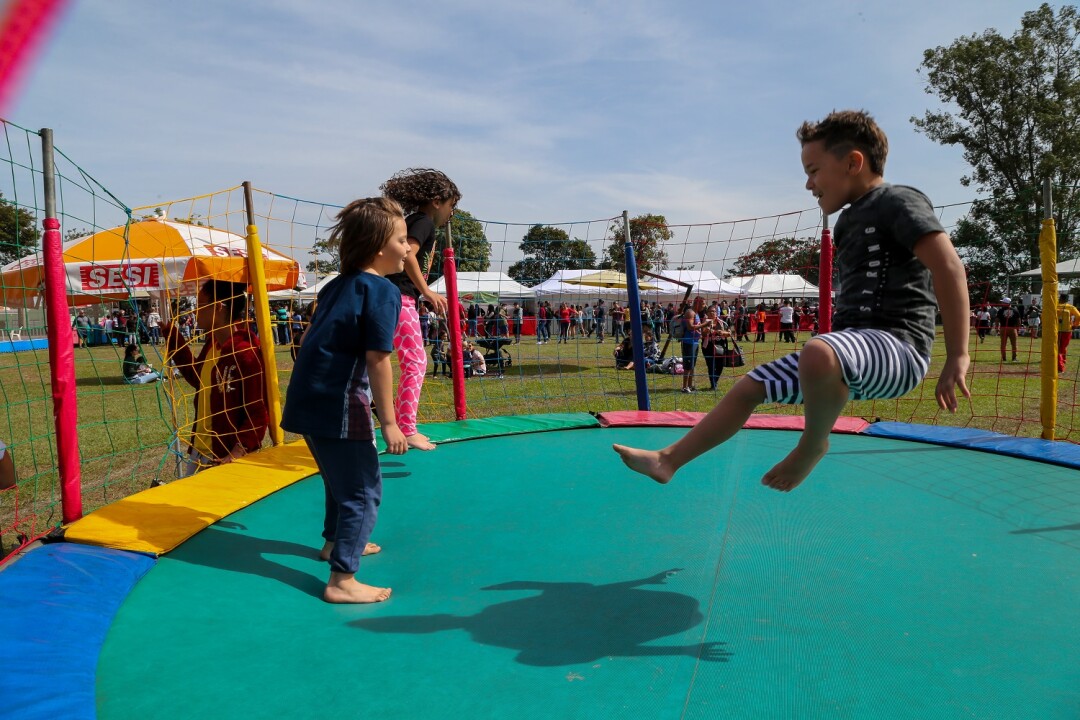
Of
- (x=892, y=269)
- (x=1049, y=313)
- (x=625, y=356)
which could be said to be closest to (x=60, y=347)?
(x=892, y=269)

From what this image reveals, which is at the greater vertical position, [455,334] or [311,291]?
[311,291]

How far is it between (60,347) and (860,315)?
257cm

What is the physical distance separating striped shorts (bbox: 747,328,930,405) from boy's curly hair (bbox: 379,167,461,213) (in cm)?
188

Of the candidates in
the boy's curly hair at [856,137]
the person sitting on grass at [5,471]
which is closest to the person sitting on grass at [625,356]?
the person sitting on grass at [5,471]

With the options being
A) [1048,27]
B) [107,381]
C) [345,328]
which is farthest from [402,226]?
[1048,27]

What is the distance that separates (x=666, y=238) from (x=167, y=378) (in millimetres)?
3823

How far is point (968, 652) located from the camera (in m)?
1.61

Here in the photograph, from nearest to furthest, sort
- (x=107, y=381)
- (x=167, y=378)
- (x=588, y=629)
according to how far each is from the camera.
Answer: (x=588, y=629)
(x=167, y=378)
(x=107, y=381)

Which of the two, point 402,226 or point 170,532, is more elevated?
point 402,226

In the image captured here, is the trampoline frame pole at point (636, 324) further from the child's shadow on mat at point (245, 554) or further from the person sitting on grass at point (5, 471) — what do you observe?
the person sitting on grass at point (5, 471)

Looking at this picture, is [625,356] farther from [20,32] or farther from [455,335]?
[20,32]

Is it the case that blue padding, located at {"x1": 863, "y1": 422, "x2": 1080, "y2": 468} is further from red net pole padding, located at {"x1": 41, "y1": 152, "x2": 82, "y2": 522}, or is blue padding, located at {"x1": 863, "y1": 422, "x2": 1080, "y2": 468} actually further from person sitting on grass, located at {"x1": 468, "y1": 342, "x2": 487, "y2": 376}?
person sitting on grass, located at {"x1": 468, "y1": 342, "x2": 487, "y2": 376}

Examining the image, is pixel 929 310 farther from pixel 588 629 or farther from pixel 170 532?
pixel 170 532

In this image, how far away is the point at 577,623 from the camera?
1772mm
